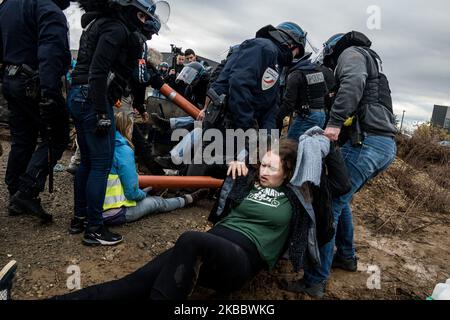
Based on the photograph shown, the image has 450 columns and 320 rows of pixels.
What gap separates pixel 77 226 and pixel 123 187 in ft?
1.62

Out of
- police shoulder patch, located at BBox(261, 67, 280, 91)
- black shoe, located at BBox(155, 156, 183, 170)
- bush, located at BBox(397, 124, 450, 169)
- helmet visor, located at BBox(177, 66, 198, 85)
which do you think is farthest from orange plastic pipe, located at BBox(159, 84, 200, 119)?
bush, located at BBox(397, 124, 450, 169)

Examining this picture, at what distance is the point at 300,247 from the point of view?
2.29 meters

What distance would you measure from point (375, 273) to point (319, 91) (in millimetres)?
1911

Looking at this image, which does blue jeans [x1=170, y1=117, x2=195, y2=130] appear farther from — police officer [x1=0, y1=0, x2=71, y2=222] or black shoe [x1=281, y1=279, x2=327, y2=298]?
black shoe [x1=281, y1=279, x2=327, y2=298]

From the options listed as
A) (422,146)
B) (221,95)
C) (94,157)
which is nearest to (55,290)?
(94,157)

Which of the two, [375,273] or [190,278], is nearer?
[190,278]

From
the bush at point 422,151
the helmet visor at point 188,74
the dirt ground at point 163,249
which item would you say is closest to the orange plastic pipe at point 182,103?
the helmet visor at point 188,74

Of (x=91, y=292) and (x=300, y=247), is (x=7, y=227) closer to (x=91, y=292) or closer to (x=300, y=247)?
(x=91, y=292)

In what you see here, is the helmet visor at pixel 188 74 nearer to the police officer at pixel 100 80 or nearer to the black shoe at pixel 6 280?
the police officer at pixel 100 80

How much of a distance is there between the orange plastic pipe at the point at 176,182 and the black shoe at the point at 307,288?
5.02 feet

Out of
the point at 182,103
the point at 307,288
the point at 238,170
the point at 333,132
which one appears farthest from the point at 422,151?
the point at 238,170

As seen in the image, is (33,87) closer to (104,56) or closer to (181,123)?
(104,56)

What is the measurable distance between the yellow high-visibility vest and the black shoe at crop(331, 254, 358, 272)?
6.30 feet

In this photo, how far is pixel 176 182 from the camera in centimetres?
385
